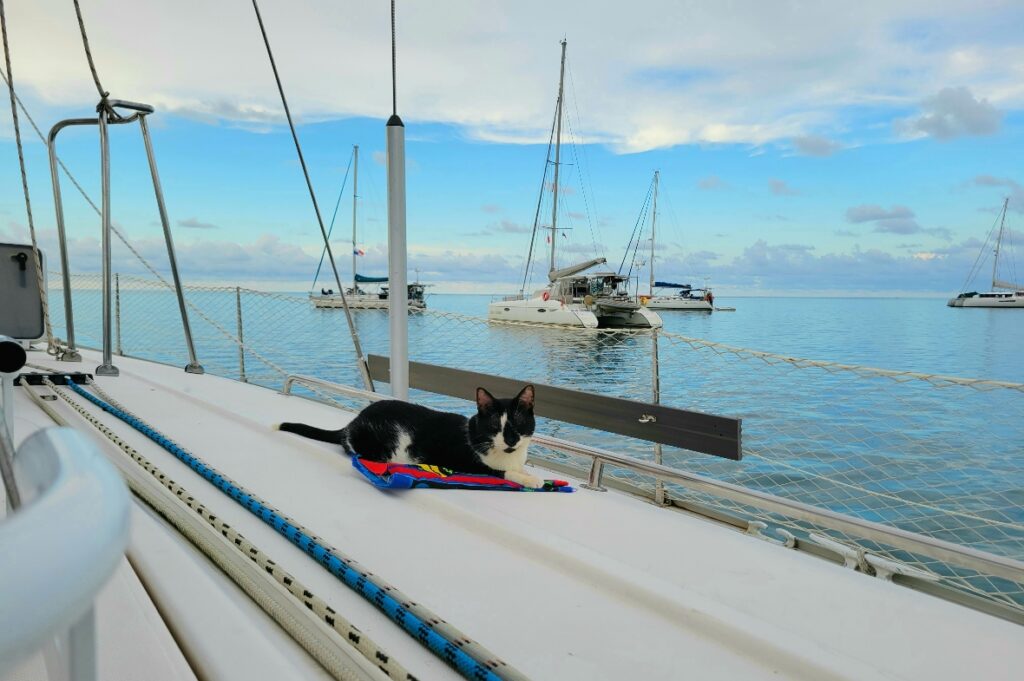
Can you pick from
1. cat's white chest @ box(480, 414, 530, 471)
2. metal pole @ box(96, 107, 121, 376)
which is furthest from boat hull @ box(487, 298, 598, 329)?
cat's white chest @ box(480, 414, 530, 471)

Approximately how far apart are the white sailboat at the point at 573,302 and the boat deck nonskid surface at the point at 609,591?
19.6 meters

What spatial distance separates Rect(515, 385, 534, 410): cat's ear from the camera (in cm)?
144

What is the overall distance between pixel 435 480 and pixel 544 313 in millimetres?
20495

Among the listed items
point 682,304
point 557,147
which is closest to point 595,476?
point 557,147

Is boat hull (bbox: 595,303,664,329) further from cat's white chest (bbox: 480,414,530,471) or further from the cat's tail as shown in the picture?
cat's white chest (bbox: 480,414,530,471)

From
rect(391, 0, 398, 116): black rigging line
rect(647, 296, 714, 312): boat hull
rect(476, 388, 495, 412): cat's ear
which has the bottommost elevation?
rect(647, 296, 714, 312): boat hull

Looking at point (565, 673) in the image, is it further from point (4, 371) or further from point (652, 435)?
point (652, 435)

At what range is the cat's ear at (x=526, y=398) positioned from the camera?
1.44 meters

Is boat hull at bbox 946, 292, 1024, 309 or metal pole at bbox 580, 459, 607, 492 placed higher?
metal pole at bbox 580, 459, 607, 492

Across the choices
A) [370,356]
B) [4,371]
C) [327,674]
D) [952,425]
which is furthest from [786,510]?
[952,425]

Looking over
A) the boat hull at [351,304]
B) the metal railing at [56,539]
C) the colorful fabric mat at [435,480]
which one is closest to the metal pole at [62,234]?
the boat hull at [351,304]

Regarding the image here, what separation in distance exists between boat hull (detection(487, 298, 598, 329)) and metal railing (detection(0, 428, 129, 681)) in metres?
20.8

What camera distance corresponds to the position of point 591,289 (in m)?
24.0

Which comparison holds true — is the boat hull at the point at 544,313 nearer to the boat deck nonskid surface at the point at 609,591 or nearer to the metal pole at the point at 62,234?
the metal pole at the point at 62,234
